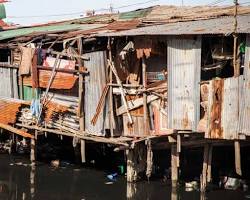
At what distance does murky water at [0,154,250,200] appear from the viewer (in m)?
15.0

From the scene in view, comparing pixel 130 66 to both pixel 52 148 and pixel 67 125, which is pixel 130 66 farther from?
pixel 52 148

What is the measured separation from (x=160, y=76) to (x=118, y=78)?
4.48 ft

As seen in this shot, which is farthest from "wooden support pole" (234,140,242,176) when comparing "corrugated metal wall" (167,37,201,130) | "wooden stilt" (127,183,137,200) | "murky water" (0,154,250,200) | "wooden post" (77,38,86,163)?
"wooden post" (77,38,86,163)

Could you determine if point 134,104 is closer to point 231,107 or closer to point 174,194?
point 174,194

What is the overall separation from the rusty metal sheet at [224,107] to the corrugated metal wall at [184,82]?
19.2 inches

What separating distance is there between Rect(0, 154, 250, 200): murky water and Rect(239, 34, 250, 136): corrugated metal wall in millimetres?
3068

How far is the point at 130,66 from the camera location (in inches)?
600

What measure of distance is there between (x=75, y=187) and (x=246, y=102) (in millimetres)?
6592

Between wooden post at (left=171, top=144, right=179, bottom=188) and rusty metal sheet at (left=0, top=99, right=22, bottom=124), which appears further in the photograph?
rusty metal sheet at (left=0, top=99, right=22, bottom=124)

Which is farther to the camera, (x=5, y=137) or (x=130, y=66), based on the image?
(x=5, y=137)

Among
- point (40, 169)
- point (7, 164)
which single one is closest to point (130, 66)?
point (40, 169)

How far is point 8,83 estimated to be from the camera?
19297mm

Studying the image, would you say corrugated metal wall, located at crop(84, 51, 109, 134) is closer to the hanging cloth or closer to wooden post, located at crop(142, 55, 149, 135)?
wooden post, located at crop(142, 55, 149, 135)

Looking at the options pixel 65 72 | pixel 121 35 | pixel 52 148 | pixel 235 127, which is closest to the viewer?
pixel 235 127
